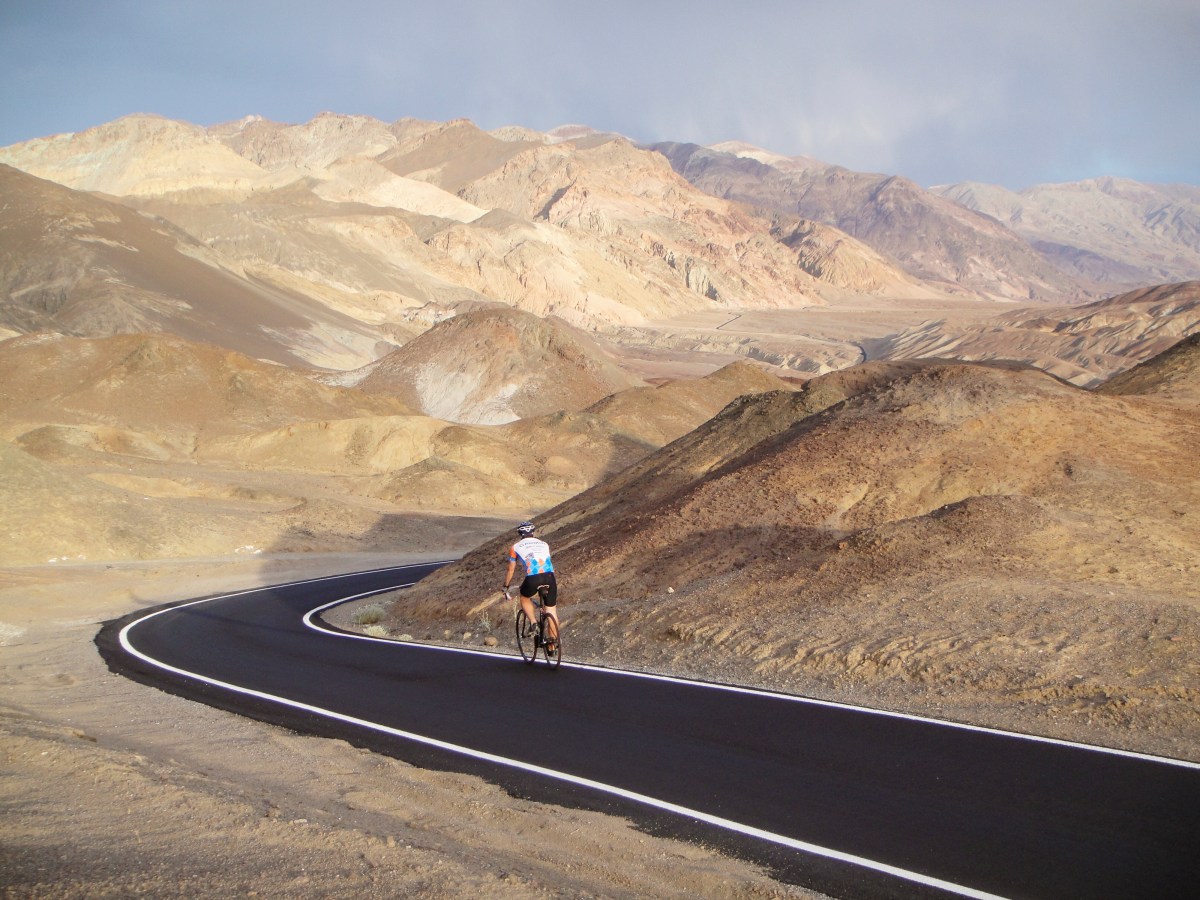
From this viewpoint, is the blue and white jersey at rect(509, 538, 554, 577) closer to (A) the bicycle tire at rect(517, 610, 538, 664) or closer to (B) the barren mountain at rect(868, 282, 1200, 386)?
(A) the bicycle tire at rect(517, 610, 538, 664)

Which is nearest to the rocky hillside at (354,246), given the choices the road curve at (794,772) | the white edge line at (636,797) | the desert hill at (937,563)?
the desert hill at (937,563)

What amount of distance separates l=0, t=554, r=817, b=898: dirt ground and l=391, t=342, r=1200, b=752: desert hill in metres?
4.31

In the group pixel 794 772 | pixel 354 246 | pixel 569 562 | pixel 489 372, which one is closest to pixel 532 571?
pixel 794 772

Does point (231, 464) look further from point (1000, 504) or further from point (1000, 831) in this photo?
point (1000, 831)

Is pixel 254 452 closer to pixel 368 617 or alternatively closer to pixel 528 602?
pixel 368 617

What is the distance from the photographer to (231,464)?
55.8m

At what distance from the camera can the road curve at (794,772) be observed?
215 inches

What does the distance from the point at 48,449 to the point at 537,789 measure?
154ft

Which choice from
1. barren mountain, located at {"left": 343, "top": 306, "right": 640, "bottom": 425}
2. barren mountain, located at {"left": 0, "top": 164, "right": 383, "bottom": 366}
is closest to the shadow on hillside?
barren mountain, located at {"left": 343, "top": 306, "right": 640, "bottom": 425}

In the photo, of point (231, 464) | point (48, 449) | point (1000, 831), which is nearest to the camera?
point (1000, 831)

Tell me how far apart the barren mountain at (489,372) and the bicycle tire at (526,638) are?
6512 centimetres

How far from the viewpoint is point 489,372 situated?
268 ft

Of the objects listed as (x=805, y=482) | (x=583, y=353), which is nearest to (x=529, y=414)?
(x=583, y=353)

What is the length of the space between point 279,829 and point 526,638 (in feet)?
22.6
